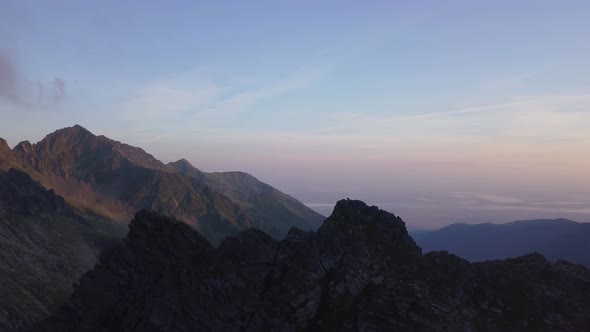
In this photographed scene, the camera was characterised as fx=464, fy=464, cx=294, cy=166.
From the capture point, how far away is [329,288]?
71.0 meters

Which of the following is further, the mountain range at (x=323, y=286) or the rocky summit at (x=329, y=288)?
the mountain range at (x=323, y=286)

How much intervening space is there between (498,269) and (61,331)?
74.7 metres

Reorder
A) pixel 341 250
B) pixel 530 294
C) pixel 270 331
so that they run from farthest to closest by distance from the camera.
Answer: pixel 341 250, pixel 530 294, pixel 270 331

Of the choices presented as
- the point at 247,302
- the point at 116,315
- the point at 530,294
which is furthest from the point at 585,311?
the point at 116,315

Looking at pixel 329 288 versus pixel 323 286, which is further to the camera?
pixel 323 286

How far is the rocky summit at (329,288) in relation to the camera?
66.9 metres

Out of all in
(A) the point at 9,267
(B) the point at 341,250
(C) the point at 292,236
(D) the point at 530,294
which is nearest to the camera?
(D) the point at 530,294

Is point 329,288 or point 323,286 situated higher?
point 323,286

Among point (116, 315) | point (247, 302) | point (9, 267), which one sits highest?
point (247, 302)

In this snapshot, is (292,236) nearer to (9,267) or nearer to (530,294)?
(530,294)

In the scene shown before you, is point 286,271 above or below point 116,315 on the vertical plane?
above

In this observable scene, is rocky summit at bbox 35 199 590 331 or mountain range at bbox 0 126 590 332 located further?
mountain range at bbox 0 126 590 332

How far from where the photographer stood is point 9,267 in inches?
6983

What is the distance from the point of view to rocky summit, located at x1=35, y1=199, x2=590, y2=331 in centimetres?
6688
